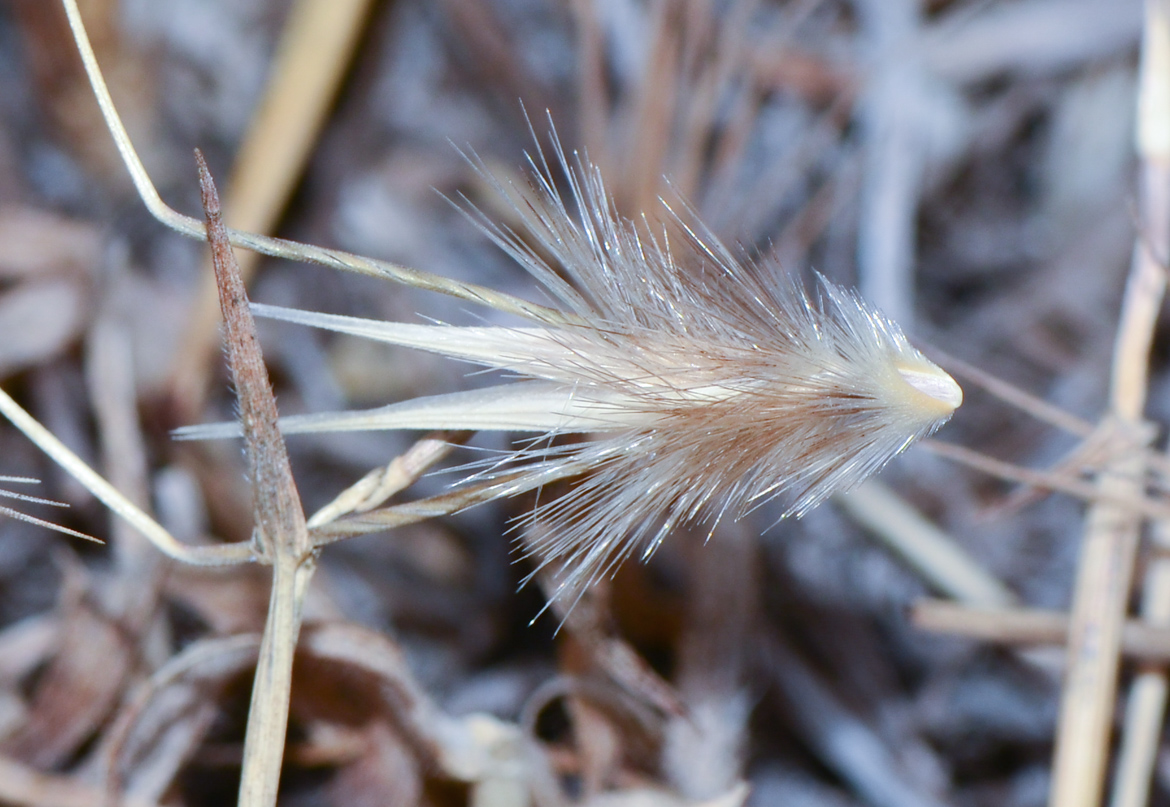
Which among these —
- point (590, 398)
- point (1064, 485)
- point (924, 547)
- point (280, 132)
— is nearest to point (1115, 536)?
point (1064, 485)

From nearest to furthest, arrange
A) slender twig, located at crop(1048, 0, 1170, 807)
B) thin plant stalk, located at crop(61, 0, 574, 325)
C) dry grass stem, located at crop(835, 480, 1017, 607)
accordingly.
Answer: thin plant stalk, located at crop(61, 0, 574, 325) < slender twig, located at crop(1048, 0, 1170, 807) < dry grass stem, located at crop(835, 480, 1017, 607)

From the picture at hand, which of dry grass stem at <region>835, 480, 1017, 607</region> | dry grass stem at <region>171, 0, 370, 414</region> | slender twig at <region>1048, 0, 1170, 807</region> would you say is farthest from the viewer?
dry grass stem at <region>171, 0, 370, 414</region>

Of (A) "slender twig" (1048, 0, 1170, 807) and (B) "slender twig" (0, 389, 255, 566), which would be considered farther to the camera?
(A) "slender twig" (1048, 0, 1170, 807)

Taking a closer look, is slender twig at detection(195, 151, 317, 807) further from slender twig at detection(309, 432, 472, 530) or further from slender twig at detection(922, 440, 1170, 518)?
slender twig at detection(922, 440, 1170, 518)

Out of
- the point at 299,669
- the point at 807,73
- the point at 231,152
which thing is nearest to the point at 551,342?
the point at 299,669

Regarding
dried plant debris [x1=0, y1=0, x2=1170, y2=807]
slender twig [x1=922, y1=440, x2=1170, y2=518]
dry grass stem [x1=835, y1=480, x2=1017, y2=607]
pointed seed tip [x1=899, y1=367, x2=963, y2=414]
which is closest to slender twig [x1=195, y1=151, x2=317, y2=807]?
dried plant debris [x1=0, y1=0, x2=1170, y2=807]

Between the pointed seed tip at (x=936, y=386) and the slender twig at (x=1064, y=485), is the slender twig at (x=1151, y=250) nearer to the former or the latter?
the slender twig at (x=1064, y=485)

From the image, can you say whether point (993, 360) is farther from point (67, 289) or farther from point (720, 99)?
point (67, 289)

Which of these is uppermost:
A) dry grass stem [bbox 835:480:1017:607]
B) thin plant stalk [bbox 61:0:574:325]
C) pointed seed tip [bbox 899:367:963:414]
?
dry grass stem [bbox 835:480:1017:607]

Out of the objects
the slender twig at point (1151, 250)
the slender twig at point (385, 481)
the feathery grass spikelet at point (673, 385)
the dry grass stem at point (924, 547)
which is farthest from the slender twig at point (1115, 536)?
the slender twig at point (385, 481)
